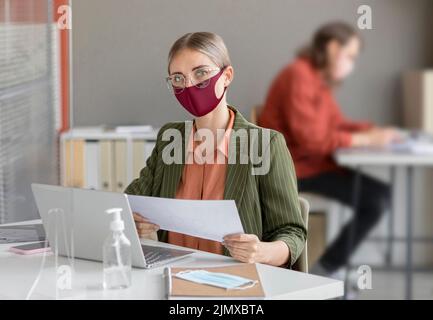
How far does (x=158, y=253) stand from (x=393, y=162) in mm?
725

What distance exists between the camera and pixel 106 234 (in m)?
1.70

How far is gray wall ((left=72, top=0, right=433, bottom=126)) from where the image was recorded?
81.2 inches

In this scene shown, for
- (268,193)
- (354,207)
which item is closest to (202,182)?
(268,193)

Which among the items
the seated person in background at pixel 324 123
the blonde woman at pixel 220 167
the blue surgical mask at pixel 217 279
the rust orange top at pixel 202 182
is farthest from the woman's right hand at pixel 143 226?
the seated person in background at pixel 324 123

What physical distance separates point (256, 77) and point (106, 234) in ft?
2.55

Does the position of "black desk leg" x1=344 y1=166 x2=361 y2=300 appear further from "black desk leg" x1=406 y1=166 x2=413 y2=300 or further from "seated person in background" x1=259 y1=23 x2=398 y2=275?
"black desk leg" x1=406 y1=166 x2=413 y2=300

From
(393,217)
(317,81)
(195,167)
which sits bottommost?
(393,217)

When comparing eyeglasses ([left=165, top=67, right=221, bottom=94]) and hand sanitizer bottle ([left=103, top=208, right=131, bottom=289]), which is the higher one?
eyeglasses ([left=165, top=67, right=221, bottom=94])

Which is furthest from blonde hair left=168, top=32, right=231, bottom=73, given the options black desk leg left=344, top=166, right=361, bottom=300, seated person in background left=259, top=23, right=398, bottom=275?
black desk leg left=344, top=166, right=361, bottom=300

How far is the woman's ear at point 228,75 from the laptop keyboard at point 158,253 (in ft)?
1.39

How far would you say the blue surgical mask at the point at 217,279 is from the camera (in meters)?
1.54
